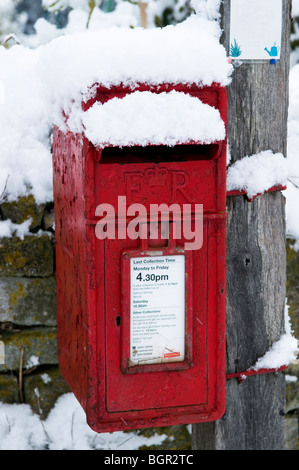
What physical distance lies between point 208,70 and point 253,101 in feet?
1.13

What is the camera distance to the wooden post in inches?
79.1

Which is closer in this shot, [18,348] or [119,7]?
[18,348]

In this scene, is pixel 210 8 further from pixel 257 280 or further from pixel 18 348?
pixel 18 348

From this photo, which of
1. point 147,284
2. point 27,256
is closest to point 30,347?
point 27,256

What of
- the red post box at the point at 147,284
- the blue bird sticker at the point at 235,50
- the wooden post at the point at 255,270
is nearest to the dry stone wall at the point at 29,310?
the red post box at the point at 147,284

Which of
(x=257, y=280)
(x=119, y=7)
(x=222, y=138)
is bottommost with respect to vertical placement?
(x=257, y=280)

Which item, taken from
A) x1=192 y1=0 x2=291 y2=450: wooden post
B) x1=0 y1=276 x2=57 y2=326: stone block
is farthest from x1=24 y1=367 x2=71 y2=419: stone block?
x1=192 y1=0 x2=291 y2=450: wooden post

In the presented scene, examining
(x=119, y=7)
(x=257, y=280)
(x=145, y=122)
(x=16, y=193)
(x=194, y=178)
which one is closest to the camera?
(x=145, y=122)

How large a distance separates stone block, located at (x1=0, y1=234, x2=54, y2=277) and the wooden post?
29.1 inches

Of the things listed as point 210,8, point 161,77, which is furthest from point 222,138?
point 210,8

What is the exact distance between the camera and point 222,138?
69.2 inches

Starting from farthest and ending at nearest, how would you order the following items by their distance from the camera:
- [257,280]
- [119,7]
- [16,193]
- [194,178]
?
[119,7] → [16,193] → [257,280] → [194,178]

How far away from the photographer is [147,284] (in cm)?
181

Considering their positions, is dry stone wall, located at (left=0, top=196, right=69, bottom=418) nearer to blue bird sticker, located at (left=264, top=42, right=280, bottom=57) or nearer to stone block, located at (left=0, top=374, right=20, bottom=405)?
stone block, located at (left=0, top=374, right=20, bottom=405)
